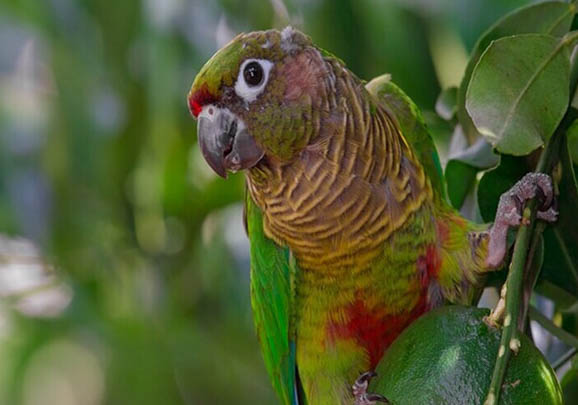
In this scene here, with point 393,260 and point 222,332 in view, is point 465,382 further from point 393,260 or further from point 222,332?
point 222,332

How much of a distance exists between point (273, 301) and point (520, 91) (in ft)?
1.44

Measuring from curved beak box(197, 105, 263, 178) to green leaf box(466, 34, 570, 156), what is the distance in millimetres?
285

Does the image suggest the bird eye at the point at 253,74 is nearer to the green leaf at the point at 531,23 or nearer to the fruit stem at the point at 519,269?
the green leaf at the point at 531,23

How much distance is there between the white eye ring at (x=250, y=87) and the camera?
0.91m

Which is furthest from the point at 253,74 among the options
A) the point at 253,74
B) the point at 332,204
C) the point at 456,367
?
the point at 456,367

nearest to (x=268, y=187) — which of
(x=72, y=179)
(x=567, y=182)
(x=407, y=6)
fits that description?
(x=567, y=182)

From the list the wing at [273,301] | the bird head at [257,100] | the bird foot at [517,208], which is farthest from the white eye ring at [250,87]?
the bird foot at [517,208]

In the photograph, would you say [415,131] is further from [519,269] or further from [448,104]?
[519,269]

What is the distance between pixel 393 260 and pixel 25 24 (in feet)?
6.41

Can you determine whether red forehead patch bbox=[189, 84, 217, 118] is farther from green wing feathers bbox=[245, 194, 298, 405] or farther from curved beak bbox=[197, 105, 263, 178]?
green wing feathers bbox=[245, 194, 298, 405]

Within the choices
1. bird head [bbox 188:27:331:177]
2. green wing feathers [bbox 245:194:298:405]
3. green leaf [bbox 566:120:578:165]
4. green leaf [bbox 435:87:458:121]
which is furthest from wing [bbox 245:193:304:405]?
green leaf [bbox 566:120:578:165]

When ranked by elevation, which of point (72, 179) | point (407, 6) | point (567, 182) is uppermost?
point (407, 6)

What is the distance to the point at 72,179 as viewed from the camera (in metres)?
2.44

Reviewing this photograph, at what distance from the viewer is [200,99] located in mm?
903
